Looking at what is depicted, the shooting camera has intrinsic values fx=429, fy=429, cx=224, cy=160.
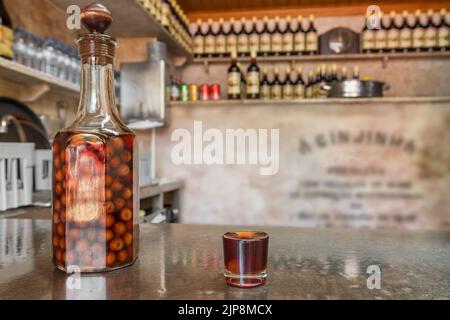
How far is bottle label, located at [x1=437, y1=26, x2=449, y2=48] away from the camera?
349 cm

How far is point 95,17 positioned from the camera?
2.06 feet

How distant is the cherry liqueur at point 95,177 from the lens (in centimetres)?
61

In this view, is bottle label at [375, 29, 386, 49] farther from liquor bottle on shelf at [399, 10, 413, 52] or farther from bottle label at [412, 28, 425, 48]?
bottle label at [412, 28, 425, 48]

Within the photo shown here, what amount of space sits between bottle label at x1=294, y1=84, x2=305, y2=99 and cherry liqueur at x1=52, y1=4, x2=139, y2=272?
10.0 feet

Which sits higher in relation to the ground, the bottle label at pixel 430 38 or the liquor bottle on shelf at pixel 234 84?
the bottle label at pixel 430 38

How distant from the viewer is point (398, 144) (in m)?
3.31

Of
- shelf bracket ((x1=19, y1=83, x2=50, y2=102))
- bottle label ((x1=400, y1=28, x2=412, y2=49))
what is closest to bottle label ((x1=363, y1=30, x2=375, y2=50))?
bottle label ((x1=400, y1=28, x2=412, y2=49))

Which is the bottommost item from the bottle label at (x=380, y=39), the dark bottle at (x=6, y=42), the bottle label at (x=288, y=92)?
the dark bottle at (x=6, y=42)

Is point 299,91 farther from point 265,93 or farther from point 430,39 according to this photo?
point 430,39

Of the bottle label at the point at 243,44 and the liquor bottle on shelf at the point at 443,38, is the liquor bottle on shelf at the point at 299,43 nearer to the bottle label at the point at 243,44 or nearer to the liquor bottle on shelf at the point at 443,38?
the bottle label at the point at 243,44

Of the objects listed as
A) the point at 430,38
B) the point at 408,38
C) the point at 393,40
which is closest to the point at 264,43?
the point at 393,40

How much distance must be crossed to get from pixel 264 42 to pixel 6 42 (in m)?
2.40

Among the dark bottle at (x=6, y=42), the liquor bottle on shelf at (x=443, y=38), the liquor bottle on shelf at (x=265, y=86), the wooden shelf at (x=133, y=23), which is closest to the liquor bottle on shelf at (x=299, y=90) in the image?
the liquor bottle on shelf at (x=265, y=86)

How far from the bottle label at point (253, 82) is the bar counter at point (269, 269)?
2.66 metres
